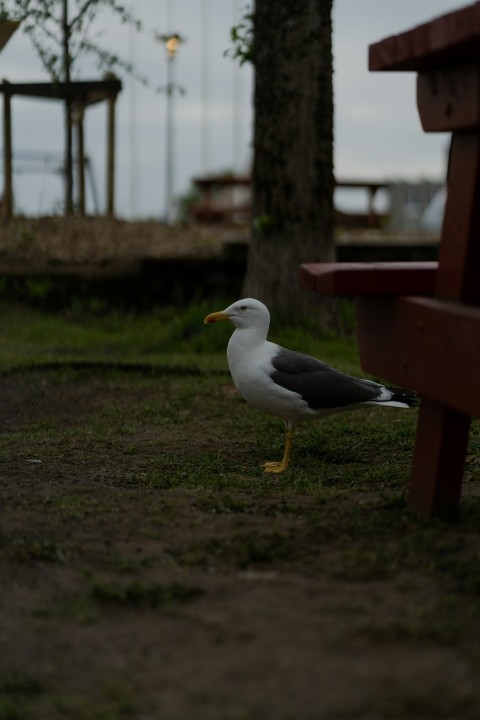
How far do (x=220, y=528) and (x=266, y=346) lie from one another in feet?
6.19

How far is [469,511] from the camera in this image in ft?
12.6

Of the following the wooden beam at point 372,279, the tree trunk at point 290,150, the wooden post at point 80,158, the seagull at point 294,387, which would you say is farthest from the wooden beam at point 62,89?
the wooden beam at point 372,279

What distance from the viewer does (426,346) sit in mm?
3578

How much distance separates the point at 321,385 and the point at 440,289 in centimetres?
166

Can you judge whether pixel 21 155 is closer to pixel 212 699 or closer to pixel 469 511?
pixel 469 511

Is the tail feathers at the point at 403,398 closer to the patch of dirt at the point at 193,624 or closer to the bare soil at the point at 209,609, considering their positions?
the bare soil at the point at 209,609

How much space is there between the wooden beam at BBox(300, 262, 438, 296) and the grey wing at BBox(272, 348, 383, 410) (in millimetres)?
1383

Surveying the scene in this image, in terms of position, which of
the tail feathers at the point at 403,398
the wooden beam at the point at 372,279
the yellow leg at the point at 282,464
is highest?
the wooden beam at the point at 372,279

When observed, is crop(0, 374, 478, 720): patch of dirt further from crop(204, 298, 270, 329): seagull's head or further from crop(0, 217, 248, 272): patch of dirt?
crop(0, 217, 248, 272): patch of dirt

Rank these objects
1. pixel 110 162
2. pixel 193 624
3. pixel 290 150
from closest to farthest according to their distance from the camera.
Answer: pixel 193 624
pixel 290 150
pixel 110 162

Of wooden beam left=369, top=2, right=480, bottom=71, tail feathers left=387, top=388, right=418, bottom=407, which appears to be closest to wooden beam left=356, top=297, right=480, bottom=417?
wooden beam left=369, top=2, right=480, bottom=71

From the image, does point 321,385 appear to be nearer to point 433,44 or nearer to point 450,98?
point 450,98

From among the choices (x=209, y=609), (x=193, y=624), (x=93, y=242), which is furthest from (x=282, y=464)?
(x=93, y=242)

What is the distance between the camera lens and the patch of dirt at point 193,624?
2.39m
